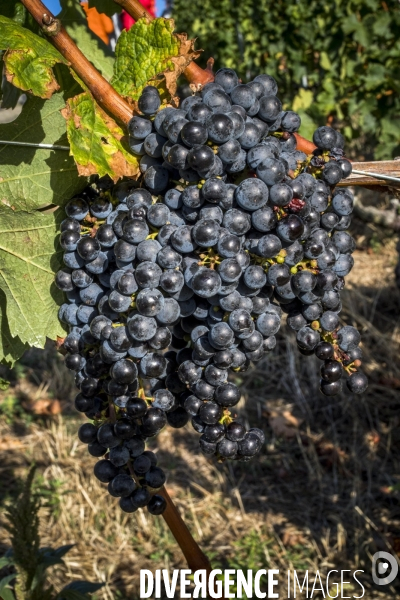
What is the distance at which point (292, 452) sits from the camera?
3.66 meters

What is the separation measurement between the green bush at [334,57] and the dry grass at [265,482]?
4.87 feet

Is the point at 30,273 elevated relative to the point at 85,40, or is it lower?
lower

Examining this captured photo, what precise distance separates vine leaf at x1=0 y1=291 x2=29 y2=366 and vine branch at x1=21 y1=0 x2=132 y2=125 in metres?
0.50

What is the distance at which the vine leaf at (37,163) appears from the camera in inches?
42.7

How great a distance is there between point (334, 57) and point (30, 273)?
4440 mm

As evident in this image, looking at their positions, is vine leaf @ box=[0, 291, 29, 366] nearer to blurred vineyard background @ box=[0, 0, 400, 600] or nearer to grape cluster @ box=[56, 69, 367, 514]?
grape cluster @ box=[56, 69, 367, 514]

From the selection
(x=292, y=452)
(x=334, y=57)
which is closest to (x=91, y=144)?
(x=292, y=452)

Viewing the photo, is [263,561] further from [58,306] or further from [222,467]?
[58,306]

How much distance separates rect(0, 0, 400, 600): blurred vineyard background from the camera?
9.56ft

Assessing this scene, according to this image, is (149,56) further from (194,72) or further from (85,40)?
(85,40)

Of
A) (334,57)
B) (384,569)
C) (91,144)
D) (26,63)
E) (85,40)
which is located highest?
(334,57)

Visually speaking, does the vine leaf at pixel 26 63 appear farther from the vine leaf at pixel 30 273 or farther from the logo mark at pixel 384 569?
the logo mark at pixel 384 569

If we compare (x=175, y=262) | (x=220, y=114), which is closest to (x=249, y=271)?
(x=175, y=262)

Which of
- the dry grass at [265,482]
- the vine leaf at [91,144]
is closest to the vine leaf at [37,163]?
the vine leaf at [91,144]
